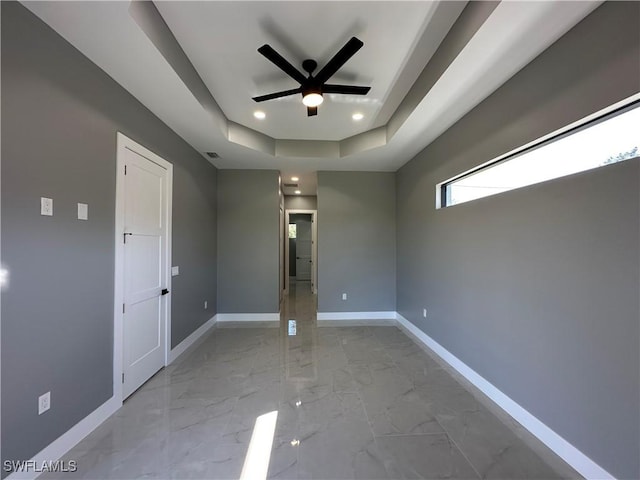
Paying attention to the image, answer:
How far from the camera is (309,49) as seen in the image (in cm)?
222

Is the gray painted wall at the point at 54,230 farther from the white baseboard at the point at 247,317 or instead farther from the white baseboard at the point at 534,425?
the white baseboard at the point at 534,425

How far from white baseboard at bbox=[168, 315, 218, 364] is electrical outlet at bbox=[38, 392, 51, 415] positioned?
5.08ft

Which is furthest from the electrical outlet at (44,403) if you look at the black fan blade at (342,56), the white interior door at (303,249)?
the white interior door at (303,249)

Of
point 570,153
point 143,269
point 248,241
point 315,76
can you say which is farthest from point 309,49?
point 248,241

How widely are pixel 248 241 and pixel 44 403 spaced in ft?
11.1

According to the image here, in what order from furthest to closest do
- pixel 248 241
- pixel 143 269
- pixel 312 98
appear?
pixel 248 241
pixel 143 269
pixel 312 98

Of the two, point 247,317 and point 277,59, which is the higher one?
point 277,59

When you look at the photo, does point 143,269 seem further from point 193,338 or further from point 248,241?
point 248,241

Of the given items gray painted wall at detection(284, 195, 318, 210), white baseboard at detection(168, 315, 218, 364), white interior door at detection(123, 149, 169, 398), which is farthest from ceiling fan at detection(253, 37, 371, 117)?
gray painted wall at detection(284, 195, 318, 210)

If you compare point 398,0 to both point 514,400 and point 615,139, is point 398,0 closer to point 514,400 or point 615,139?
point 615,139

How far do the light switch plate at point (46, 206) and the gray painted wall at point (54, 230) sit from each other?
0.11 feet

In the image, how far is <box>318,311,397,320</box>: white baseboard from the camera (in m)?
4.91

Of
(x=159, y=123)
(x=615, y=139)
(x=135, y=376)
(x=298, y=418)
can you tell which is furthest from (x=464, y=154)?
(x=135, y=376)

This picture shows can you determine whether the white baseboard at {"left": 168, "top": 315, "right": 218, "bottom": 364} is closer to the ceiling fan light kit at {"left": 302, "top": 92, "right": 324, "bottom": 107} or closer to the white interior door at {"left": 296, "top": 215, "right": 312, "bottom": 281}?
the ceiling fan light kit at {"left": 302, "top": 92, "right": 324, "bottom": 107}
